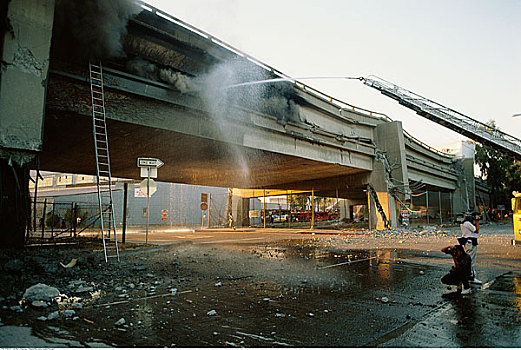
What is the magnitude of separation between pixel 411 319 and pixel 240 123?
1195 cm

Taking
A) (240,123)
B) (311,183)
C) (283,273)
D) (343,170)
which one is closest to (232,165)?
(240,123)

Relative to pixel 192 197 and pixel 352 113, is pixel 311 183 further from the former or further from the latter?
pixel 192 197

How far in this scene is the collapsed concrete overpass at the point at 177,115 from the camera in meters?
7.97

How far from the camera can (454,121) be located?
30359 millimetres

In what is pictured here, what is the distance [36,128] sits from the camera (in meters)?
7.92

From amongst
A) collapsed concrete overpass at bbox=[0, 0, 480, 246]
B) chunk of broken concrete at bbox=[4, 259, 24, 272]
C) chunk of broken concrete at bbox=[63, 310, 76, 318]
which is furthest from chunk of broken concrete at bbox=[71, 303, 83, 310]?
collapsed concrete overpass at bbox=[0, 0, 480, 246]

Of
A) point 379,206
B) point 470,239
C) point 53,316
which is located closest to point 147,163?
point 53,316

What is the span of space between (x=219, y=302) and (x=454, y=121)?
104 feet

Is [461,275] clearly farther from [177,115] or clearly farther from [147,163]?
[177,115]

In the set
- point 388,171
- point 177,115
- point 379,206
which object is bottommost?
point 379,206

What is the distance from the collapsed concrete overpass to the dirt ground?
304cm

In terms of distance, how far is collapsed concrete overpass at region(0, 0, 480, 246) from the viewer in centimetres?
797

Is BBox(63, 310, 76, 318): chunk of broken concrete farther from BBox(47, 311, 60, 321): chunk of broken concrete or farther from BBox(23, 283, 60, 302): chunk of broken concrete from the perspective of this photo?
BBox(23, 283, 60, 302): chunk of broken concrete

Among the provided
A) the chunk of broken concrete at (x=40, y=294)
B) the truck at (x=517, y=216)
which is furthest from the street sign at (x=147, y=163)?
the truck at (x=517, y=216)
